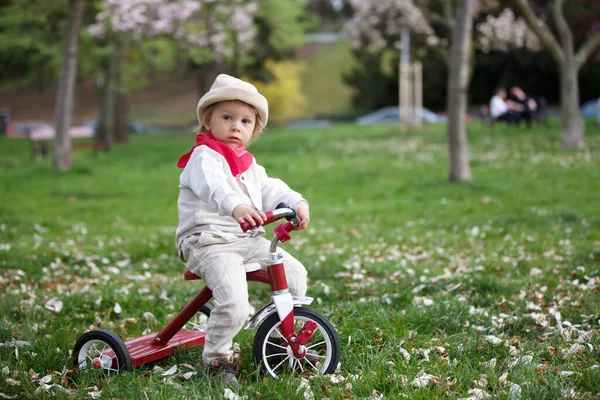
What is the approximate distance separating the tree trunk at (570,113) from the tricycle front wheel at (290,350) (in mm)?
17077

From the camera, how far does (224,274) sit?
4234 mm

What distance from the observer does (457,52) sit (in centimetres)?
1388

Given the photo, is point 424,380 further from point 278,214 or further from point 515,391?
point 278,214

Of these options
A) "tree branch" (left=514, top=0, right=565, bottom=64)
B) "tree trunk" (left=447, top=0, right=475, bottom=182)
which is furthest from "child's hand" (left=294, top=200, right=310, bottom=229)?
"tree branch" (left=514, top=0, right=565, bottom=64)

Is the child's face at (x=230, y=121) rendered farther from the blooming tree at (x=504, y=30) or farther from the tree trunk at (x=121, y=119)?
the tree trunk at (x=121, y=119)

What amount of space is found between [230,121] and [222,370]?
1.53 metres

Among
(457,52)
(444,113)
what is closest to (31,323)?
(457,52)

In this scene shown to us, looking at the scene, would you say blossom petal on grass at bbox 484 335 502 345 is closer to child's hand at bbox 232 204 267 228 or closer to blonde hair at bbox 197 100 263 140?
child's hand at bbox 232 204 267 228

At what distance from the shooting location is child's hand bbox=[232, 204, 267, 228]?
12.9 feet

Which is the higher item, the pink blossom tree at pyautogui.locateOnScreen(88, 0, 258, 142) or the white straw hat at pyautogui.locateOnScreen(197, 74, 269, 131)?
the pink blossom tree at pyautogui.locateOnScreen(88, 0, 258, 142)

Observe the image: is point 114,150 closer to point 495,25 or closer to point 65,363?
point 495,25

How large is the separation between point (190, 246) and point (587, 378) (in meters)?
2.43

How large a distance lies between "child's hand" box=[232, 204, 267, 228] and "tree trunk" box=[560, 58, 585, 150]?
690 inches

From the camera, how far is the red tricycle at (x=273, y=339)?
4242 millimetres
